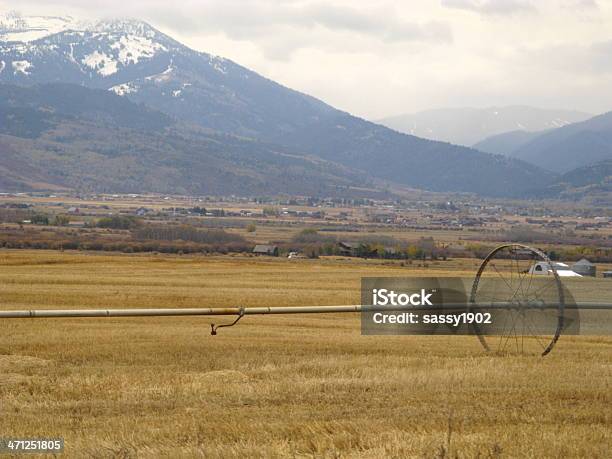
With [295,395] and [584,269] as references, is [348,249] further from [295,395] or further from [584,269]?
[295,395]

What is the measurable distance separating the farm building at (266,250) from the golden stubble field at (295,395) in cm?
8759

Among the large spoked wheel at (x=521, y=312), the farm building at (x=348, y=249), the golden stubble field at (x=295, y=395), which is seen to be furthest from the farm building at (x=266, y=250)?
the large spoked wheel at (x=521, y=312)

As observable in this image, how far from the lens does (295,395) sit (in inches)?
524

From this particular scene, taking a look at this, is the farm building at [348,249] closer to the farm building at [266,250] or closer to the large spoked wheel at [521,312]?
the farm building at [266,250]

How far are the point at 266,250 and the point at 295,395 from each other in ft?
329

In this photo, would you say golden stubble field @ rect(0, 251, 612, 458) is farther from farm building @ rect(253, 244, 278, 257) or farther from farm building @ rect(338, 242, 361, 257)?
farm building @ rect(253, 244, 278, 257)

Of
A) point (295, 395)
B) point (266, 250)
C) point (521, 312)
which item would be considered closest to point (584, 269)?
point (266, 250)

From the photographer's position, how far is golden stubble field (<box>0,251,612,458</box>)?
34.9 ft

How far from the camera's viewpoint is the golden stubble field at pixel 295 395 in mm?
10648

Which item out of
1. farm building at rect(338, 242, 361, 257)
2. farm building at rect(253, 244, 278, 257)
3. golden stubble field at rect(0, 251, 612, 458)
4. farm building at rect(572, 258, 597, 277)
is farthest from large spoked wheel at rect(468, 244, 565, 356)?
farm building at rect(338, 242, 361, 257)

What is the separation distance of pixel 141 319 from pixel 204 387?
16.1 meters

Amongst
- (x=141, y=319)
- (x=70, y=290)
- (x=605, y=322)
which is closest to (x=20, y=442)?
(x=141, y=319)

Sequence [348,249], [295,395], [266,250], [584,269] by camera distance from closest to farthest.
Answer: [295,395] → [584,269] → [348,249] → [266,250]

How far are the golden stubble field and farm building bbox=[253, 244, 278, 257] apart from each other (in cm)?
8759
